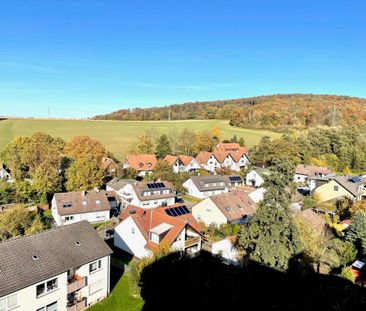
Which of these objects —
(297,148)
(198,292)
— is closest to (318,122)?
(297,148)

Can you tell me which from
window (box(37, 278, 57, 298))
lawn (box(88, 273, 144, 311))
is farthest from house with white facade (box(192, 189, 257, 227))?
window (box(37, 278, 57, 298))

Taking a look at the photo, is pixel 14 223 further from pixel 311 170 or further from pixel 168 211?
pixel 311 170

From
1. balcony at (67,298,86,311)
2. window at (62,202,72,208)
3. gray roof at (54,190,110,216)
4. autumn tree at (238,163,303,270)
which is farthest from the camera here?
window at (62,202,72,208)

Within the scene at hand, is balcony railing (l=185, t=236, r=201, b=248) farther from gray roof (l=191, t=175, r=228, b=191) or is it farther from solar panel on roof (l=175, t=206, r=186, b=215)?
gray roof (l=191, t=175, r=228, b=191)

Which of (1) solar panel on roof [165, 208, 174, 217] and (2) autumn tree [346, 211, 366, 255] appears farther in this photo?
(1) solar panel on roof [165, 208, 174, 217]

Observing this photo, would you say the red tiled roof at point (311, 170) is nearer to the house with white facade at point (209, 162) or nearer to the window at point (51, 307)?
the house with white facade at point (209, 162)

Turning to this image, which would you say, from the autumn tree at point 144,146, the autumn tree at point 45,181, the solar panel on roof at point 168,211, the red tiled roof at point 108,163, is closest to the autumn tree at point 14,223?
the autumn tree at point 45,181
